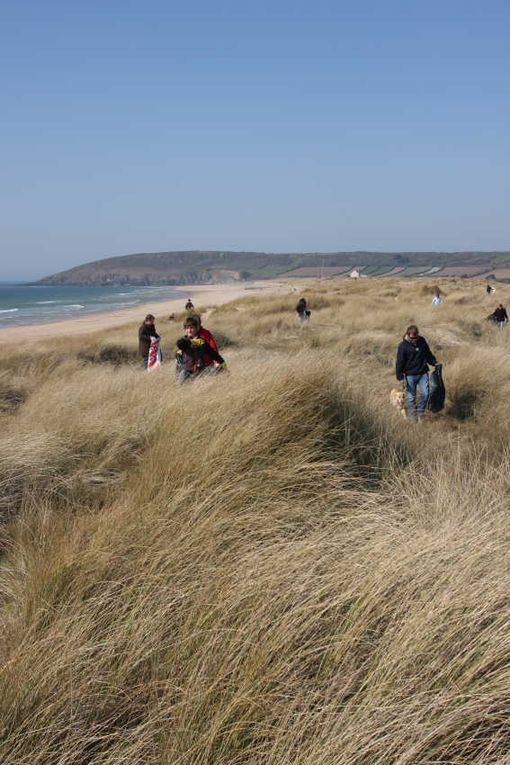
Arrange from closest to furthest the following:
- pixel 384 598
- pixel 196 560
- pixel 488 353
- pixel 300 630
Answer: pixel 300 630
pixel 384 598
pixel 196 560
pixel 488 353

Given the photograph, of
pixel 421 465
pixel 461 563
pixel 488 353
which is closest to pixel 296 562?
pixel 461 563

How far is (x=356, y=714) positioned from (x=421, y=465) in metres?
2.95

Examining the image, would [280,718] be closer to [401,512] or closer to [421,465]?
[401,512]

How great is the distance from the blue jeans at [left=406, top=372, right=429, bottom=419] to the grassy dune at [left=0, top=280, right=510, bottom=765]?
167 inches

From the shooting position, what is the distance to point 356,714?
1734mm

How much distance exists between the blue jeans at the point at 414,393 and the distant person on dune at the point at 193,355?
10.3 feet

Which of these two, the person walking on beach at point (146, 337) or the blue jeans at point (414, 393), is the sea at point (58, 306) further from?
the blue jeans at point (414, 393)

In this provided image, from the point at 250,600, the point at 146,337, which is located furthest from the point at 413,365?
the point at 250,600

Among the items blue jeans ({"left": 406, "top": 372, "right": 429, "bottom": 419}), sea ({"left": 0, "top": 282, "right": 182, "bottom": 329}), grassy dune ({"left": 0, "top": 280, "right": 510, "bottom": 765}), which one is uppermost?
sea ({"left": 0, "top": 282, "right": 182, "bottom": 329})

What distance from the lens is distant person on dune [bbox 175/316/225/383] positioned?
7.45 m

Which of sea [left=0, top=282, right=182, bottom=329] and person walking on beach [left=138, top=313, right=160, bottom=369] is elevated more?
sea [left=0, top=282, right=182, bottom=329]

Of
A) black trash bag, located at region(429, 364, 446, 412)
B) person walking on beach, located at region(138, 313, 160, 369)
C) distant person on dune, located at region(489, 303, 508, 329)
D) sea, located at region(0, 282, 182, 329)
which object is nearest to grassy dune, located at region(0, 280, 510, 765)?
black trash bag, located at region(429, 364, 446, 412)

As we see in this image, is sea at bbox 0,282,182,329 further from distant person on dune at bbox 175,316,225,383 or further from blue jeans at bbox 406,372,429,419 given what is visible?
blue jeans at bbox 406,372,429,419

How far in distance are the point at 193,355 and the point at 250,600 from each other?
5422 millimetres
